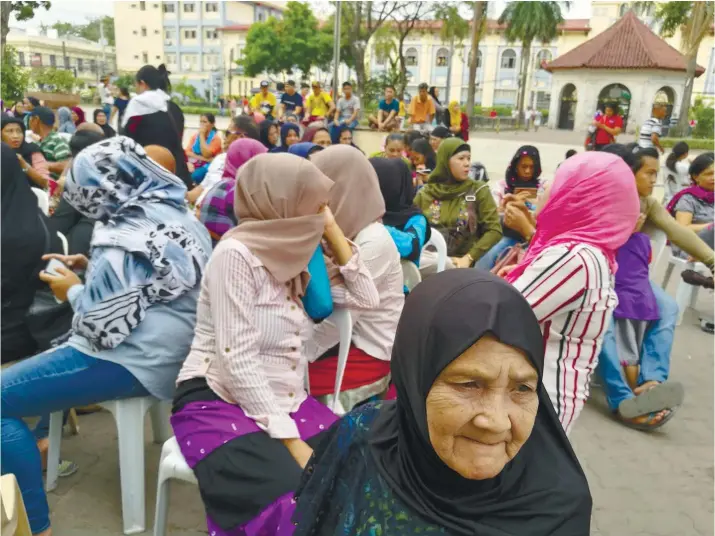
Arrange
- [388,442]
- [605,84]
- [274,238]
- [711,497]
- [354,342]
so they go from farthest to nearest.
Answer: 1. [605,84]
2. [711,497]
3. [354,342]
4. [274,238]
5. [388,442]

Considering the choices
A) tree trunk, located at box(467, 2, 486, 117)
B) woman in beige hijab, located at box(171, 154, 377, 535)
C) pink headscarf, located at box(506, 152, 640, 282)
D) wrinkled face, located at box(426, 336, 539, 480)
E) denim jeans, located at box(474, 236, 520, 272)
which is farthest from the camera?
tree trunk, located at box(467, 2, 486, 117)

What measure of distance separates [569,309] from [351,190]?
1114mm

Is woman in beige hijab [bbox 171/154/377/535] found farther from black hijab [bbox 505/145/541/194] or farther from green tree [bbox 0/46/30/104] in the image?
green tree [bbox 0/46/30/104]

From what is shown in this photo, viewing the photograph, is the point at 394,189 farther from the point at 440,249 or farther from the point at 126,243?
the point at 126,243

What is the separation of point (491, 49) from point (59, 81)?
114 feet

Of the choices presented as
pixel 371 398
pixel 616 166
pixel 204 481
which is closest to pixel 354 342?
pixel 371 398

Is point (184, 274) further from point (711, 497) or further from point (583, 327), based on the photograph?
point (711, 497)

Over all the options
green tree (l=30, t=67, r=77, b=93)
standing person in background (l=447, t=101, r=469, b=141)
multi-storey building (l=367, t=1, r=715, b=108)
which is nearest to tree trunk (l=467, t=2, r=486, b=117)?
standing person in background (l=447, t=101, r=469, b=141)

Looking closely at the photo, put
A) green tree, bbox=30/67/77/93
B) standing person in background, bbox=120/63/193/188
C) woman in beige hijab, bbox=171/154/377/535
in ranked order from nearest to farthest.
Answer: woman in beige hijab, bbox=171/154/377/535 → standing person in background, bbox=120/63/193/188 → green tree, bbox=30/67/77/93

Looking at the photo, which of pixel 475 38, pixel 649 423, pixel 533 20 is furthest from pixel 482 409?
pixel 533 20

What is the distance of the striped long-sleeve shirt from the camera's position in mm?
2039

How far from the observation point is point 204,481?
1814mm

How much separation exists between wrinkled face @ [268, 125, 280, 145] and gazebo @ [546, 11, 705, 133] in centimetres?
2875

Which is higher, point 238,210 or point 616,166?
point 616,166
